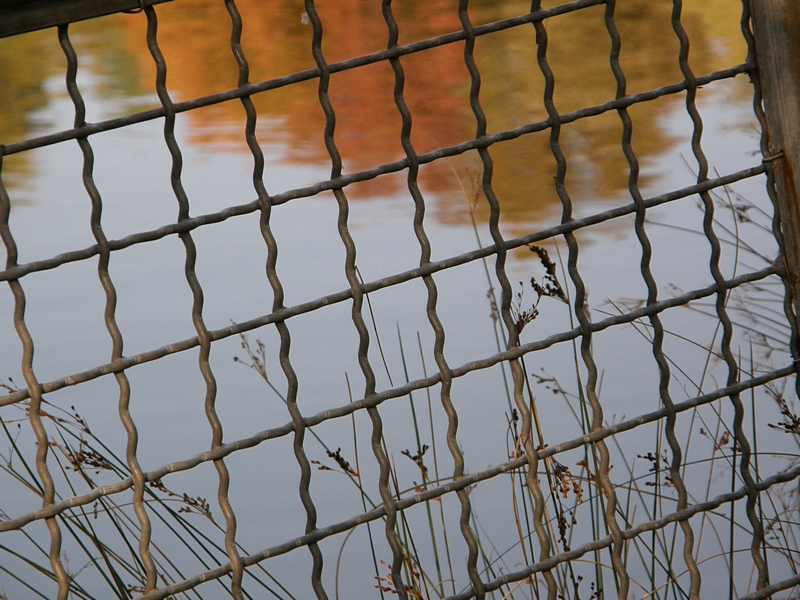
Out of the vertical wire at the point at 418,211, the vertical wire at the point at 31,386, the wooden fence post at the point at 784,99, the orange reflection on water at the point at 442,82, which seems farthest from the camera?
the orange reflection on water at the point at 442,82

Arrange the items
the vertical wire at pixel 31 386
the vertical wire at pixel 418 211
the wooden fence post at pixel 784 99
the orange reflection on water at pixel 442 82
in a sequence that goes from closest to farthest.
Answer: the vertical wire at pixel 31 386, the vertical wire at pixel 418 211, the wooden fence post at pixel 784 99, the orange reflection on water at pixel 442 82

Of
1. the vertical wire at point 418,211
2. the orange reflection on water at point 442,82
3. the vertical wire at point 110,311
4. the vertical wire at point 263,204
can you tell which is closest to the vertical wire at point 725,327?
the vertical wire at point 418,211

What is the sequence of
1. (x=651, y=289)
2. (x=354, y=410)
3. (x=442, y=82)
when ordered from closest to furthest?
(x=354, y=410), (x=651, y=289), (x=442, y=82)

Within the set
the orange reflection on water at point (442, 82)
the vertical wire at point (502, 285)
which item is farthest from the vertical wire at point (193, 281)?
the orange reflection on water at point (442, 82)

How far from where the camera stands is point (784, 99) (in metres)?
1.04

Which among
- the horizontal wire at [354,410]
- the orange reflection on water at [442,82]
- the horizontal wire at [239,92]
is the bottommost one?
the horizontal wire at [354,410]

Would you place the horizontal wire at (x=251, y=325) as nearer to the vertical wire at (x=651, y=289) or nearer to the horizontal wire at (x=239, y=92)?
the vertical wire at (x=651, y=289)

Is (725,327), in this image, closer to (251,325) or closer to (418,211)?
(418,211)

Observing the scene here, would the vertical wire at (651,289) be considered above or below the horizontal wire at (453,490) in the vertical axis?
above

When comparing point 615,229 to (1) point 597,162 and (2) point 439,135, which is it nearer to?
(1) point 597,162

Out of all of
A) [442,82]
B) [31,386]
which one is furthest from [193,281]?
[442,82]

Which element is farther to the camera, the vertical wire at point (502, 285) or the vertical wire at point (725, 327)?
the vertical wire at point (725, 327)

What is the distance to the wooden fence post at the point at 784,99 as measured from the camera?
3.35 ft

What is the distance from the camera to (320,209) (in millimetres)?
4598
